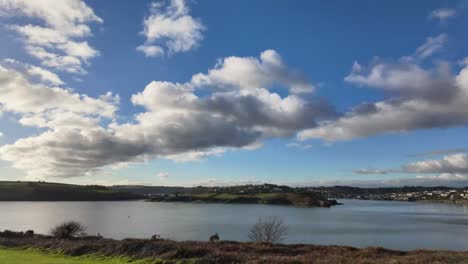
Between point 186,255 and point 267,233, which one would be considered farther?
point 267,233

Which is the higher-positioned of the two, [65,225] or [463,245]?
[65,225]

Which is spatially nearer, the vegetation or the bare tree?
the vegetation

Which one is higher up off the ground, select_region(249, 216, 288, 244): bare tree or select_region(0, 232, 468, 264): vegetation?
select_region(0, 232, 468, 264): vegetation

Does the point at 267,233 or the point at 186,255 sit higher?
the point at 186,255

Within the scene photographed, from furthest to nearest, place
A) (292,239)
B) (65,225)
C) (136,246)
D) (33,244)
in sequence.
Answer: (292,239), (65,225), (33,244), (136,246)

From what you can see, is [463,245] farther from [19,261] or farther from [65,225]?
[19,261]

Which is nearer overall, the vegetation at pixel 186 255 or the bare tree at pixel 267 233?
the vegetation at pixel 186 255

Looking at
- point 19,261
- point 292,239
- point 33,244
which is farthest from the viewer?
point 292,239

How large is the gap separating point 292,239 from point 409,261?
168 feet

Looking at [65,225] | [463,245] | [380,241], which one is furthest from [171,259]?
[463,245]

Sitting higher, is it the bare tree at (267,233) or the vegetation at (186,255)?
the vegetation at (186,255)

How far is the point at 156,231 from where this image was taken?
9950cm

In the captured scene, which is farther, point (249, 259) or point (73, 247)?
point (73, 247)

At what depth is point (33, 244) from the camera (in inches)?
1797
